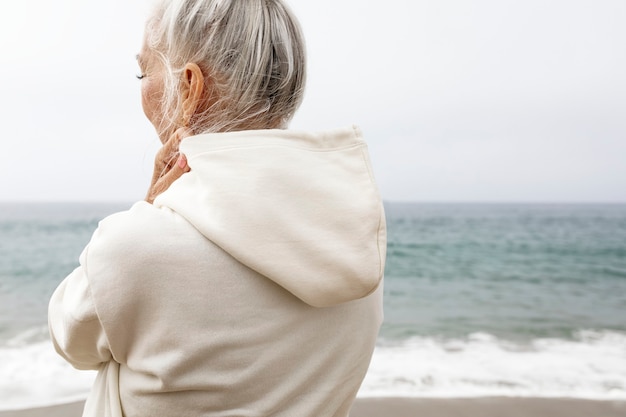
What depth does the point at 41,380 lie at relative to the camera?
13.3ft

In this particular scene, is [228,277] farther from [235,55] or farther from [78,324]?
[235,55]

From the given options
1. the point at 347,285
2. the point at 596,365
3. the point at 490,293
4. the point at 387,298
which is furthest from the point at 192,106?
the point at 490,293

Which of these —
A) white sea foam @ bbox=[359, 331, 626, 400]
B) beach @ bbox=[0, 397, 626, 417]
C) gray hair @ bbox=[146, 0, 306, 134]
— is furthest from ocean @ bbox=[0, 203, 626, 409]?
gray hair @ bbox=[146, 0, 306, 134]

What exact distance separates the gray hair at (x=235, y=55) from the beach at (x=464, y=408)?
2.65m

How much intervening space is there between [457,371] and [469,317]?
3.05 metres

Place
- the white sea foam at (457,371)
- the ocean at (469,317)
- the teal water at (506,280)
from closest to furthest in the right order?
the white sea foam at (457,371) → the ocean at (469,317) → the teal water at (506,280)

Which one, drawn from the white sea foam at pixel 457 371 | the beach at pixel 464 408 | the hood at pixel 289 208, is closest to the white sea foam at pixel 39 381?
the white sea foam at pixel 457 371

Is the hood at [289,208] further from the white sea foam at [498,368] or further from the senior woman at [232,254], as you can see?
the white sea foam at [498,368]

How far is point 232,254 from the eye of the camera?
0.83 m

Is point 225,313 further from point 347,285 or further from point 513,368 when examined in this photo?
point 513,368

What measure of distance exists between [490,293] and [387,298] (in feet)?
6.20

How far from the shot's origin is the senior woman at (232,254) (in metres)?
0.81

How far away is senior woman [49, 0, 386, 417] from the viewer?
0.81m

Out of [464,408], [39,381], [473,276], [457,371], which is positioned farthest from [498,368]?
[473,276]
